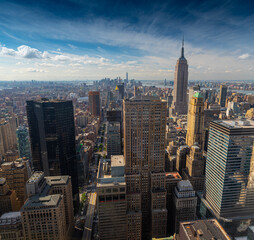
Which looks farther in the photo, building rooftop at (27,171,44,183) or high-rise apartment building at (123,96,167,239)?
high-rise apartment building at (123,96,167,239)

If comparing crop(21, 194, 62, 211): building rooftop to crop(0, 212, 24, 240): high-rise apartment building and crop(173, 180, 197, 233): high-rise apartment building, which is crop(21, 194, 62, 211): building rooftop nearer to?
crop(0, 212, 24, 240): high-rise apartment building

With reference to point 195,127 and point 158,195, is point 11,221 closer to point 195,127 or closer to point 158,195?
point 158,195

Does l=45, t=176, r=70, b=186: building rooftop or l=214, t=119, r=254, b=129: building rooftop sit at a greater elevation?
l=214, t=119, r=254, b=129: building rooftop

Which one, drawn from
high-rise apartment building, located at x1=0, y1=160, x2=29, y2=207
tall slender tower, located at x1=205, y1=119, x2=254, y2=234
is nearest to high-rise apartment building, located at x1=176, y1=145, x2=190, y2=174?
tall slender tower, located at x1=205, y1=119, x2=254, y2=234

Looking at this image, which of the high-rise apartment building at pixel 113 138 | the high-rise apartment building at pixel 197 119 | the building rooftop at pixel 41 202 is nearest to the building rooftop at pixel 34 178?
the building rooftop at pixel 41 202

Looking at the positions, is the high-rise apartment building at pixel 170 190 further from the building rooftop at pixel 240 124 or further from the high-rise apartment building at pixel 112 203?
the building rooftop at pixel 240 124

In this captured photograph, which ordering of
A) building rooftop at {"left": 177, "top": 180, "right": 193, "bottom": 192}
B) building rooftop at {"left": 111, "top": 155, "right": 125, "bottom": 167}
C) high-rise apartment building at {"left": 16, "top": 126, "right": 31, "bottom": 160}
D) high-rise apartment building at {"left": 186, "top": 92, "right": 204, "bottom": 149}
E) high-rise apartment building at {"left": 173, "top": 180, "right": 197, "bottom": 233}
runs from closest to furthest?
building rooftop at {"left": 111, "top": 155, "right": 125, "bottom": 167}
high-rise apartment building at {"left": 173, "top": 180, "right": 197, "bottom": 233}
building rooftop at {"left": 177, "top": 180, "right": 193, "bottom": 192}
high-rise apartment building at {"left": 16, "top": 126, "right": 31, "bottom": 160}
high-rise apartment building at {"left": 186, "top": 92, "right": 204, "bottom": 149}

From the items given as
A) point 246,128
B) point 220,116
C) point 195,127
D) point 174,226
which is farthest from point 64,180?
point 220,116
